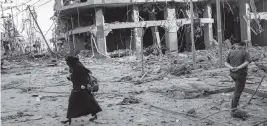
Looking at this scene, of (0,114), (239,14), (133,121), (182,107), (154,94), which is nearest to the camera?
(133,121)

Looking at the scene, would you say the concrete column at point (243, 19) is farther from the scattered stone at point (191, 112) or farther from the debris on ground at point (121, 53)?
the scattered stone at point (191, 112)

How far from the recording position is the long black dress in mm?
5781

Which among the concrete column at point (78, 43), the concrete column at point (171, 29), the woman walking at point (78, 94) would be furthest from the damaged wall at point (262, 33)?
the woman walking at point (78, 94)

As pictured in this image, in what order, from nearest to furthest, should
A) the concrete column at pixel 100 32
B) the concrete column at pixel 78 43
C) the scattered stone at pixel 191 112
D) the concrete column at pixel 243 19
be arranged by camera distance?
the scattered stone at pixel 191 112, the concrete column at pixel 100 32, the concrete column at pixel 243 19, the concrete column at pixel 78 43

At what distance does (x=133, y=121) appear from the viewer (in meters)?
6.09

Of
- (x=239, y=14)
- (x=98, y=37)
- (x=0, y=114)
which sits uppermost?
(x=239, y=14)

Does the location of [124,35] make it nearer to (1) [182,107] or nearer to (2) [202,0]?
(2) [202,0]

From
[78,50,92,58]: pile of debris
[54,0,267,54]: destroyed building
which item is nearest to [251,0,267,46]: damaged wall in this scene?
[54,0,267,54]: destroyed building

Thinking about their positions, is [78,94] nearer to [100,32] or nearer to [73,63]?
[73,63]

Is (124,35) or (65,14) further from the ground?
(65,14)

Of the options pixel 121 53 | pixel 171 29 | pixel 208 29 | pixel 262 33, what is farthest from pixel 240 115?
pixel 262 33

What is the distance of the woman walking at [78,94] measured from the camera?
577 centimetres

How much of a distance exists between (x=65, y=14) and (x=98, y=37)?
17.3 feet

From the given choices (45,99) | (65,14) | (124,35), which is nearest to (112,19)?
(124,35)
